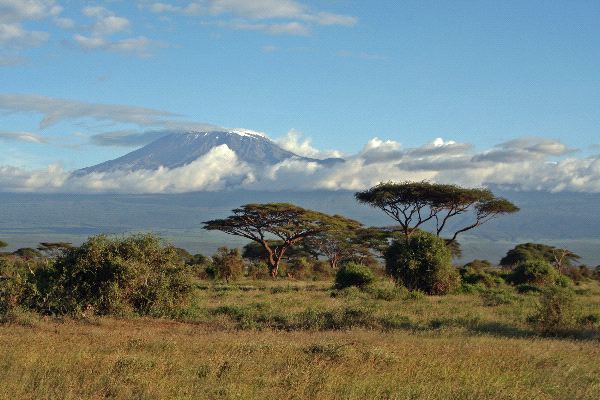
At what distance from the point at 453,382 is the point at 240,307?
1209 centimetres

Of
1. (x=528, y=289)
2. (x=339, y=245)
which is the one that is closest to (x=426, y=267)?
(x=528, y=289)

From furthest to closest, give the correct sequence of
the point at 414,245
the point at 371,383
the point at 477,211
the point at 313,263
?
the point at 313,263 < the point at 477,211 < the point at 414,245 < the point at 371,383

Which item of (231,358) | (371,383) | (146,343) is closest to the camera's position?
(371,383)

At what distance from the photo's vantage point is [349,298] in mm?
25359

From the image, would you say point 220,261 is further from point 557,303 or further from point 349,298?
point 557,303

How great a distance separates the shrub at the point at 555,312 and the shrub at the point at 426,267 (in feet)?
38.1

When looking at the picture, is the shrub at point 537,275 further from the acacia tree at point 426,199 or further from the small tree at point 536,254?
the small tree at point 536,254

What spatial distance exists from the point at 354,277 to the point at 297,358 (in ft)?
65.2

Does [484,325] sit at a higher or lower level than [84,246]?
lower

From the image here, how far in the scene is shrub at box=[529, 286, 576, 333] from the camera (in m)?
16.9

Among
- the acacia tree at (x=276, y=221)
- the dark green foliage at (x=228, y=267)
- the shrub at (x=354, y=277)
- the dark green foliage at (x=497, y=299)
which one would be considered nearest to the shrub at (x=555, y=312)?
the dark green foliage at (x=497, y=299)

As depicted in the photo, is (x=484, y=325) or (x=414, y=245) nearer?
(x=484, y=325)

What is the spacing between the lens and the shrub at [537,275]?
116 ft

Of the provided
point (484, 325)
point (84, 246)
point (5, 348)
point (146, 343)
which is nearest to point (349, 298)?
point (484, 325)
